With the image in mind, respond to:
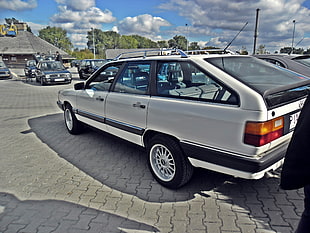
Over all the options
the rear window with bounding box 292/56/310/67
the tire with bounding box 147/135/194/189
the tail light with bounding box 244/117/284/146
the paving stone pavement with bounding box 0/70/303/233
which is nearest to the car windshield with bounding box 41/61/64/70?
the paving stone pavement with bounding box 0/70/303/233

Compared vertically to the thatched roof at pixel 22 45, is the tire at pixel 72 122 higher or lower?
lower

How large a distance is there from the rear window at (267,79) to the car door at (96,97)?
5.97 feet

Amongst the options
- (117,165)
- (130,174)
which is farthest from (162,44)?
(130,174)

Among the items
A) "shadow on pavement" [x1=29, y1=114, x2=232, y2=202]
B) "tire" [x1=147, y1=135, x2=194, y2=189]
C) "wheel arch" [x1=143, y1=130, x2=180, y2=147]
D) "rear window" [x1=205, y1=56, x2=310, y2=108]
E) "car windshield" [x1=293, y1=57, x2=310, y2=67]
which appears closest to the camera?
"rear window" [x1=205, y1=56, x2=310, y2=108]

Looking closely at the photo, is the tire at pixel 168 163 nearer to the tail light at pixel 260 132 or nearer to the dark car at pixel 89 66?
the tail light at pixel 260 132

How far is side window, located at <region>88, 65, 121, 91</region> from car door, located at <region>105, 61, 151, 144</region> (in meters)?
0.27

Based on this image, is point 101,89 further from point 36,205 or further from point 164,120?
point 36,205

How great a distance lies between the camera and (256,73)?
2.91 metres

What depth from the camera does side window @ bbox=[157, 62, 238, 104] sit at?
8.13ft

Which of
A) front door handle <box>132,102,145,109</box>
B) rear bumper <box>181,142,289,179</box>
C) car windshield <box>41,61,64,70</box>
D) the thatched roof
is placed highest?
the thatched roof

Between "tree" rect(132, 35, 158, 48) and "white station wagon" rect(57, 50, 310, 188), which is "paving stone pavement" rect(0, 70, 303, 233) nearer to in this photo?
"white station wagon" rect(57, 50, 310, 188)

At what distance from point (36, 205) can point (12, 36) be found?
56.7 meters

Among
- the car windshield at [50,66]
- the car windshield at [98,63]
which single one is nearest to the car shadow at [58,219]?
the car windshield at [50,66]

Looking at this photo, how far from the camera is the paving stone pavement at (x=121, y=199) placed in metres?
2.49
